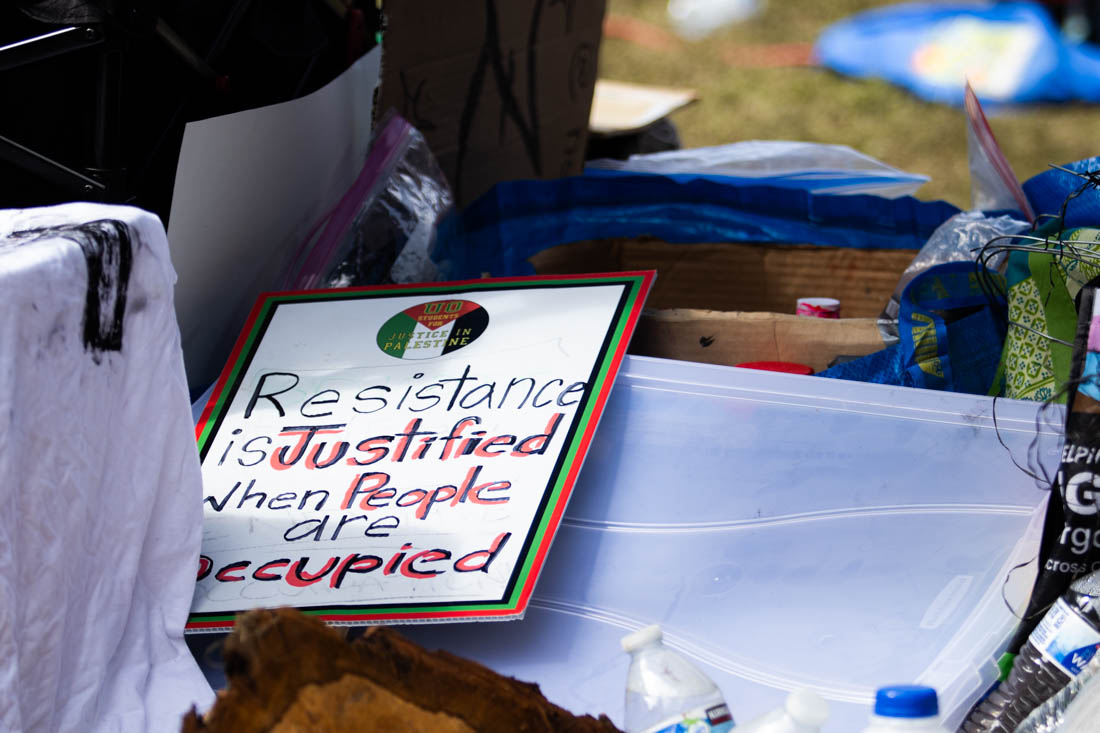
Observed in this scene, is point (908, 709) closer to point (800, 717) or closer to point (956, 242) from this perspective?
point (800, 717)

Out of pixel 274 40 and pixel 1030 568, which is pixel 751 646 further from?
pixel 274 40

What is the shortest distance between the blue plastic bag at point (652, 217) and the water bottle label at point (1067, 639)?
78 centimetres

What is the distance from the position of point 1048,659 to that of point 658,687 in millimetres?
318

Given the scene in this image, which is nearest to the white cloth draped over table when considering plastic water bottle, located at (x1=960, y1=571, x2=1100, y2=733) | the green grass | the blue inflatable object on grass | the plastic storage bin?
the plastic storage bin

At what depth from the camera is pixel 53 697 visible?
0.88 metres

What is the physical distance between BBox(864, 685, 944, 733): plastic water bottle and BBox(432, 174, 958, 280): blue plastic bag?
3.17ft

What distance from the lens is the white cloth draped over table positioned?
827mm

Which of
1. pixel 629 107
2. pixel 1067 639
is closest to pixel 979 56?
pixel 629 107

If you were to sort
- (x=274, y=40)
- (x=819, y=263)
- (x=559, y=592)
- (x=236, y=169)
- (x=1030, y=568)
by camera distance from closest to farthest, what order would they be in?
(x=1030, y=568), (x=559, y=592), (x=236, y=169), (x=274, y=40), (x=819, y=263)

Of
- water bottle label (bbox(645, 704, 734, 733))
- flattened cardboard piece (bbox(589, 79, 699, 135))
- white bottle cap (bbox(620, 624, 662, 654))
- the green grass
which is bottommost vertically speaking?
Result: the green grass

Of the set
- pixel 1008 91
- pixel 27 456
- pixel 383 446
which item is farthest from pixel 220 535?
pixel 1008 91

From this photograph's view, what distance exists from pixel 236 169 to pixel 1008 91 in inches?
174

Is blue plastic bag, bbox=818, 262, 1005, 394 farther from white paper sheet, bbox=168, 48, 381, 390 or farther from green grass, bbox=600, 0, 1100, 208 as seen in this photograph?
green grass, bbox=600, 0, 1100, 208

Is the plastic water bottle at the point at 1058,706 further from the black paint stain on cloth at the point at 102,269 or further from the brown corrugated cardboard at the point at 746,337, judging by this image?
the black paint stain on cloth at the point at 102,269
